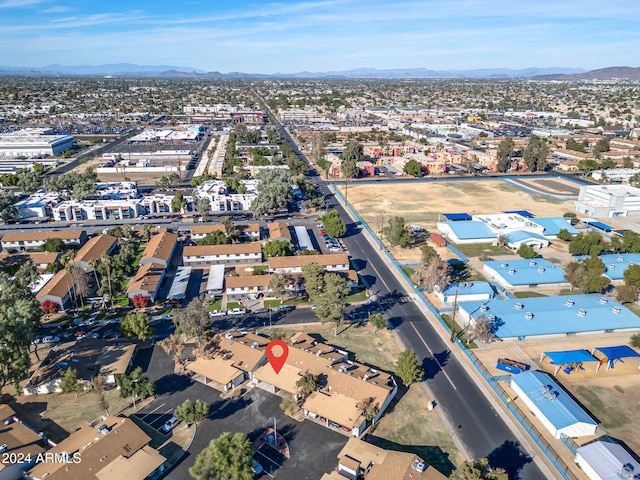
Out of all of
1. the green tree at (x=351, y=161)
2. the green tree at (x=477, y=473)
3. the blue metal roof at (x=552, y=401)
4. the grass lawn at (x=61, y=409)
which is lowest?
the grass lawn at (x=61, y=409)

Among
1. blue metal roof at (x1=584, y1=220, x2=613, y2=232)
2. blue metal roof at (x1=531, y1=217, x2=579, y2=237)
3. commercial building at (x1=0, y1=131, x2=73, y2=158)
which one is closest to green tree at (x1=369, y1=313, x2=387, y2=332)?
blue metal roof at (x1=531, y1=217, x2=579, y2=237)

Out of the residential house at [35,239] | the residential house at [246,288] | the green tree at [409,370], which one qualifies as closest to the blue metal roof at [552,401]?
the green tree at [409,370]

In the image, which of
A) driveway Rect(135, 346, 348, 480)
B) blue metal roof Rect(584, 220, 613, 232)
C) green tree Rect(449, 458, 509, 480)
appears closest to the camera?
green tree Rect(449, 458, 509, 480)

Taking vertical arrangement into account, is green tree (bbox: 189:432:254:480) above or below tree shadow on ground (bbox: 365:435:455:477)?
above

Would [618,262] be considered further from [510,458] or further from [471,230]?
[510,458]

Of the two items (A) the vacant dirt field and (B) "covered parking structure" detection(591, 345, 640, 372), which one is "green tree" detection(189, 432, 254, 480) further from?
(A) the vacant dirt field

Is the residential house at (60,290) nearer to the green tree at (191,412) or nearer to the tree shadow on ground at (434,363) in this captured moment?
the green tree at (191,412)
